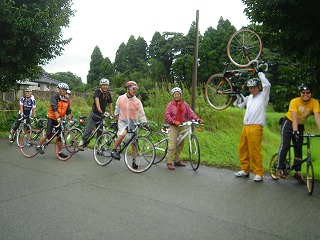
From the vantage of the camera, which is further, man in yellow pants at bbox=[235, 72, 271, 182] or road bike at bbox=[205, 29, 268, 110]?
road bike at bbox=[205, 29, 268, 110]

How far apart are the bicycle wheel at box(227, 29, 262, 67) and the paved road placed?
2.69 meters

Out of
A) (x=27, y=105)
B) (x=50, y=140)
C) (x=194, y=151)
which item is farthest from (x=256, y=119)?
(x=27, y=105)

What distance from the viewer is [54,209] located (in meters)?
4.53

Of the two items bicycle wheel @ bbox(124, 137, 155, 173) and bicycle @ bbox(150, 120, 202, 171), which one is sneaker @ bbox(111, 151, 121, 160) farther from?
bicycle @ bbox(150, 120, 202, 171)

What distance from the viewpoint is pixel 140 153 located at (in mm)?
6992

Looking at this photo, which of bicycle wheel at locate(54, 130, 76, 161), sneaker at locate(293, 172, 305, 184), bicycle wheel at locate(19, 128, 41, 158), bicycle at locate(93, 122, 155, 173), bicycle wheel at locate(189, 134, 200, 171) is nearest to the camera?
sneaker at locate(293, 172, 305, 184)

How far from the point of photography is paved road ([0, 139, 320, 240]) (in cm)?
381

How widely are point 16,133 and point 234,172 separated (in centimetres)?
787

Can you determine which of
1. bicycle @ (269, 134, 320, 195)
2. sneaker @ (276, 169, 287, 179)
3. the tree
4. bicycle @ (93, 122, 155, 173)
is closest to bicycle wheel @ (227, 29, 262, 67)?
bicycle @ (269, 134, 320, 195)

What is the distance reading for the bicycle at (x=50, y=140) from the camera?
26.5 feet

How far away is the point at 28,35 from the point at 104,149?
6568 mm

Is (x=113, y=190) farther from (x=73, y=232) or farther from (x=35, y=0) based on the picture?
(x=35, y=0)

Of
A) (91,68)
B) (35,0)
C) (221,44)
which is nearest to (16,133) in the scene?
(35,0)

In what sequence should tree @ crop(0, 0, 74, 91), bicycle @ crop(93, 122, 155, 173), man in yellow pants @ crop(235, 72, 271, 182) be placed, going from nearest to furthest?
man in yellow pants @ crop(235, 72, 271, 182) → bicycle @ crop(93, 122, 155, 173) → tree @ crop(0, 0, 74, 91)
